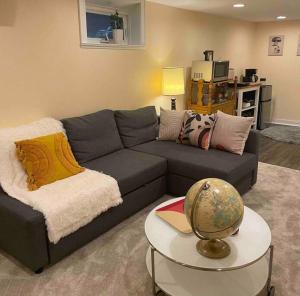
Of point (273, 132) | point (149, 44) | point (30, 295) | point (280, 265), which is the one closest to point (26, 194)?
point (30, 295)

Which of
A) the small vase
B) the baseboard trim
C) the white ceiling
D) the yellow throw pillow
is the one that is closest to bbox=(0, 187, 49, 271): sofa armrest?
the yellow throw pillow

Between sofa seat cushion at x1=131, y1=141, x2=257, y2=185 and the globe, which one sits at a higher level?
the globe

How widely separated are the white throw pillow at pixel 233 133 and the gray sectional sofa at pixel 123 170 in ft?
0.32

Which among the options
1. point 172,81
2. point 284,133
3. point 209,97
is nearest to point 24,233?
point 172,81

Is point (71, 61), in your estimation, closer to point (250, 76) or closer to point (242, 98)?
point (242, 98)

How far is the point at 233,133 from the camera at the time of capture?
3.09m

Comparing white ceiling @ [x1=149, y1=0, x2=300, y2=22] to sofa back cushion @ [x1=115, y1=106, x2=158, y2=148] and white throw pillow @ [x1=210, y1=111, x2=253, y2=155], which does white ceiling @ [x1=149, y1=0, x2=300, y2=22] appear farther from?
white throw pillow @ [x1=210, y1=111, x2=253, y2=155]

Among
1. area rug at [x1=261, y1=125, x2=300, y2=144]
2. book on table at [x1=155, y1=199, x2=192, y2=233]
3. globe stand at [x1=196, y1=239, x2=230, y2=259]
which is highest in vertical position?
book on table at [x1=155, y1=199, x2=192, y2=233]

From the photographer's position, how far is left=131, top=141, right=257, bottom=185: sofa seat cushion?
9.00 feet

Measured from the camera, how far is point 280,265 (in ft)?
6.84

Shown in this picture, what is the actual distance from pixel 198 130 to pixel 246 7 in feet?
7.35

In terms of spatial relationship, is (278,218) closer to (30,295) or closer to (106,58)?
(30,295)

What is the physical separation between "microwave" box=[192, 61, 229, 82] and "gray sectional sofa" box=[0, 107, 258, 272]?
1432 mm

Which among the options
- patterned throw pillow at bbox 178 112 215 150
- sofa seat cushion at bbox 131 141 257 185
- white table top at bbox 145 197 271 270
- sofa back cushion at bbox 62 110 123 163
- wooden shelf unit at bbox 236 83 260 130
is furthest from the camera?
wooden shelf unit at bbox 236 83 260 130
